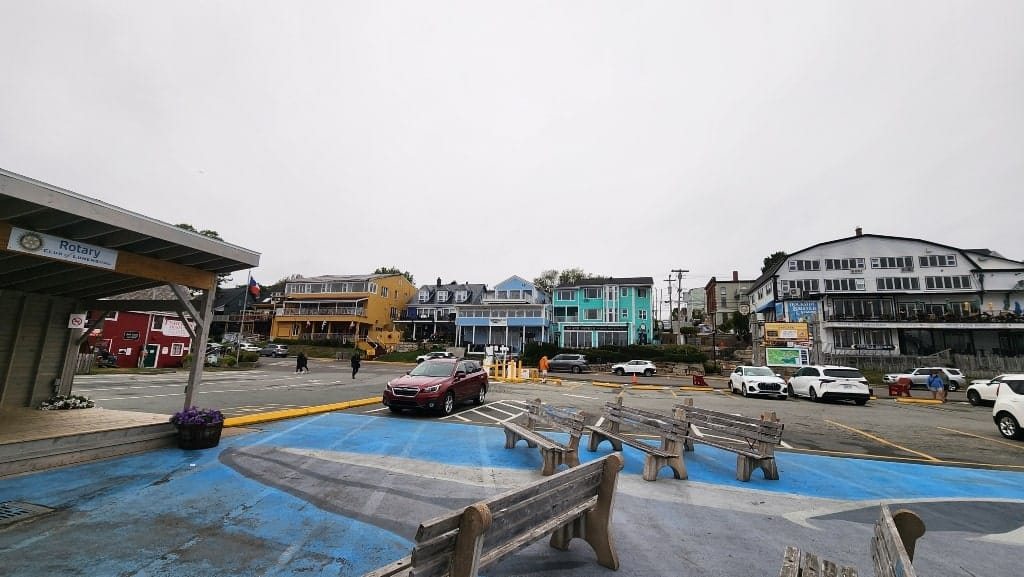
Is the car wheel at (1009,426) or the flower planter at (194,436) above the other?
the car wheel at (1009,426)

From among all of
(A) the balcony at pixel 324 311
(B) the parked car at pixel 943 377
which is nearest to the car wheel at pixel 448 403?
(B) the parked car at pixel 943 377

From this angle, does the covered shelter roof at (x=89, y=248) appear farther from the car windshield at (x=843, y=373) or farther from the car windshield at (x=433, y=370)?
the car windshield at (x=843, y=373)

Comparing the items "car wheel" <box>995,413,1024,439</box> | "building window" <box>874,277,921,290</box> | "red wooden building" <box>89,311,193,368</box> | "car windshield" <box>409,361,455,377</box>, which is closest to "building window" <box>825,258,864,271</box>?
"building window" <box>874,277,921,290</box>

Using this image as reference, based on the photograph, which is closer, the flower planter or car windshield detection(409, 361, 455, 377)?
the flower planter

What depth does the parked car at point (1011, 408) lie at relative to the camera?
33.3 feet

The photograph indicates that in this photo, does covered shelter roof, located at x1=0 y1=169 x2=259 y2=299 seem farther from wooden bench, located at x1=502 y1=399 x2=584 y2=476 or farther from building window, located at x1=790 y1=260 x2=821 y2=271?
building window, located at x1=790 y1=260 x2=821 y2=271

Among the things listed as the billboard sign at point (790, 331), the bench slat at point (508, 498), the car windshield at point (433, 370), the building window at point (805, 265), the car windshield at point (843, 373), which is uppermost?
the building window at point (805, 265)

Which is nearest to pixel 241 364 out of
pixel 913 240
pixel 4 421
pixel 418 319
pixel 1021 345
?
pixel 418 319

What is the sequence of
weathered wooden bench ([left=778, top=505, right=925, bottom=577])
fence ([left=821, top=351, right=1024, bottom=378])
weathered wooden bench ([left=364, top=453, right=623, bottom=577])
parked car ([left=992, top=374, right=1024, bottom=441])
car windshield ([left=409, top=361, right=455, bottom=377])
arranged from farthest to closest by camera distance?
1. fence ([left=821, top=351, right=1024, bottom=378])
2. car windshield ([left=409, top=361, right=455, bottom=377])
3. parked car ([left=992, top=374, right=1024, bottom=441])
4. weathered wooden bench ([left=364, top=453, right=623, bottom=577])
5. weathered wooden bench ([left=778, top=505, right=925, bottom=577])

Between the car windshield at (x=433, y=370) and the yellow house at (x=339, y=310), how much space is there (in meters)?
38.2

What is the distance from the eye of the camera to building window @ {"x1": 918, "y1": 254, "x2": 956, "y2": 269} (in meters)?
39.8

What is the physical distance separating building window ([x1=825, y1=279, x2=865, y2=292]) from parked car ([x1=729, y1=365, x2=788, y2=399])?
2861cm

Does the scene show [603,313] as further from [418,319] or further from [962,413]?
[962,413]

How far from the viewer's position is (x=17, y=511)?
4.43 metres
